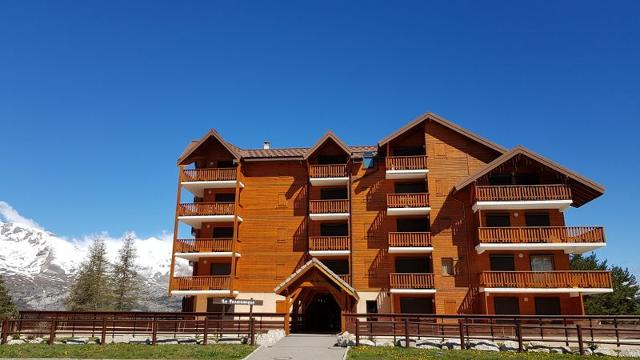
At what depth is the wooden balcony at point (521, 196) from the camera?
92.9 feet

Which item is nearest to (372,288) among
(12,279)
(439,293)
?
(439,293)

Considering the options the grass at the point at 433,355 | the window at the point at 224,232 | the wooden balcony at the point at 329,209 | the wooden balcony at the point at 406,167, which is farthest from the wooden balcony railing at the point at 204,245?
the grass at the point at 433,355

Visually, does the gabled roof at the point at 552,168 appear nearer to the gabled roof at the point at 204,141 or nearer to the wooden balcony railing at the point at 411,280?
the wooden balcony railing at the point at 411,280

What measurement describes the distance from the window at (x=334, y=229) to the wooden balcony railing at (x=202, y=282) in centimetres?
725

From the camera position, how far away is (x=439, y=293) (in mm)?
28562

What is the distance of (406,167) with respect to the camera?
31.2 metres

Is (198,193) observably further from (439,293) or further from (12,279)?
(12,279)

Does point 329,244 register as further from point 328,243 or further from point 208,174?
point 208,174

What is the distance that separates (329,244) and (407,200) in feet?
19.7

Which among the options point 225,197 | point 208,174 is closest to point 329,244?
point 225,197

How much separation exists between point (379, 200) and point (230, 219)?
409 inches

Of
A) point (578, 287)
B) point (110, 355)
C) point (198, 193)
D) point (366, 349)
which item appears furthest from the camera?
point (198, 193)

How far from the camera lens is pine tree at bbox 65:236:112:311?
175ft

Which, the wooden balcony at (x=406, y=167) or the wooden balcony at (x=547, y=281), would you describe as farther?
the wooden balcony at (x=406, y=167)
